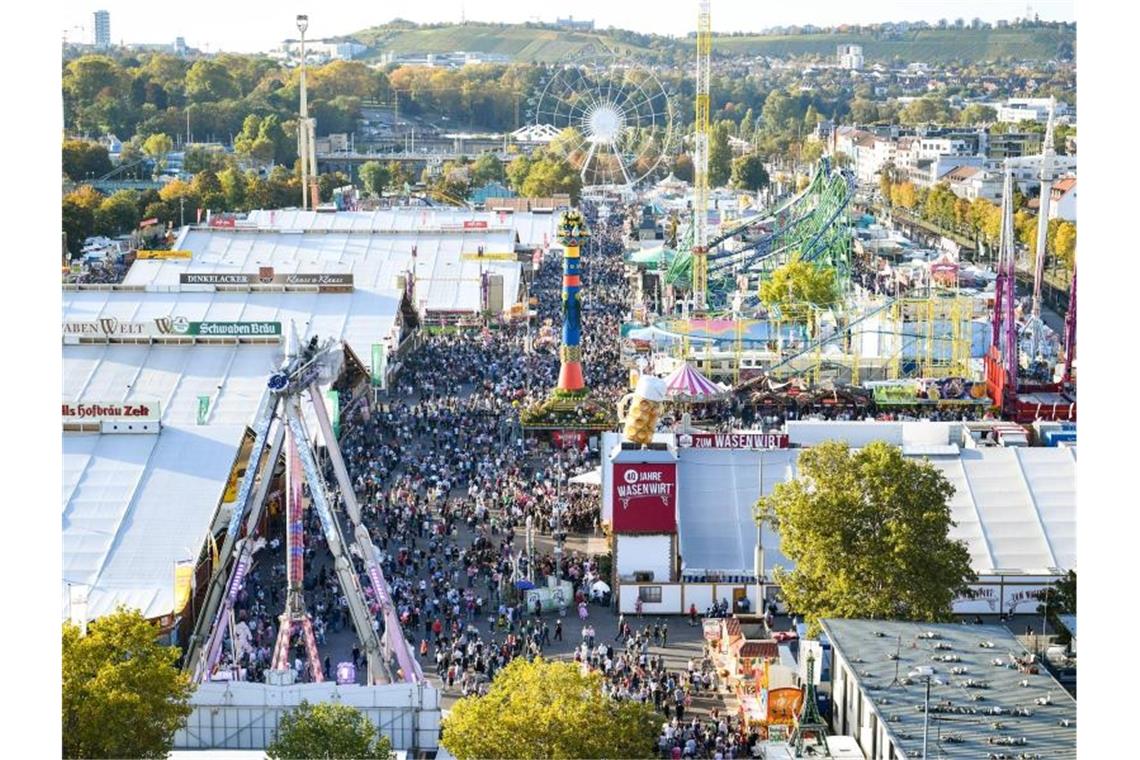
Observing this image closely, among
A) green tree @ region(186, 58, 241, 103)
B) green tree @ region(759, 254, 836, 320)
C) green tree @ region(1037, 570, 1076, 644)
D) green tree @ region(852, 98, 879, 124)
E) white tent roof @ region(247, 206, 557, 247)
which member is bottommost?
green tree @ region(1037, 570, 1076, 644)

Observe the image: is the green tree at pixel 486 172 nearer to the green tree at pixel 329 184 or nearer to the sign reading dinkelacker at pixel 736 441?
the green tree at pixel 329 184

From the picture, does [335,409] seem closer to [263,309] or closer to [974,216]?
[263,309]

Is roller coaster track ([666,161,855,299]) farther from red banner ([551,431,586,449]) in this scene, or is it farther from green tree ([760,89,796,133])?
green tree ([760,89,796,133])

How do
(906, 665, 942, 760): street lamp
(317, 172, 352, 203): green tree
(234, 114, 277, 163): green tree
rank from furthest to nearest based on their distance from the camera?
(234, 114, 277, 163): green tree → (317, 172, 352, 203): green tree → (906, 665, 942, 760): street lamp

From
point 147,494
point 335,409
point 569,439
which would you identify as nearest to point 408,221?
point 569,439

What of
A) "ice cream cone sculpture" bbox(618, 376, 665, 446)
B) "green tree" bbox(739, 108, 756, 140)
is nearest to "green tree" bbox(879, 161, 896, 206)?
"green tree" bbox(739, 108, 756, 140)
